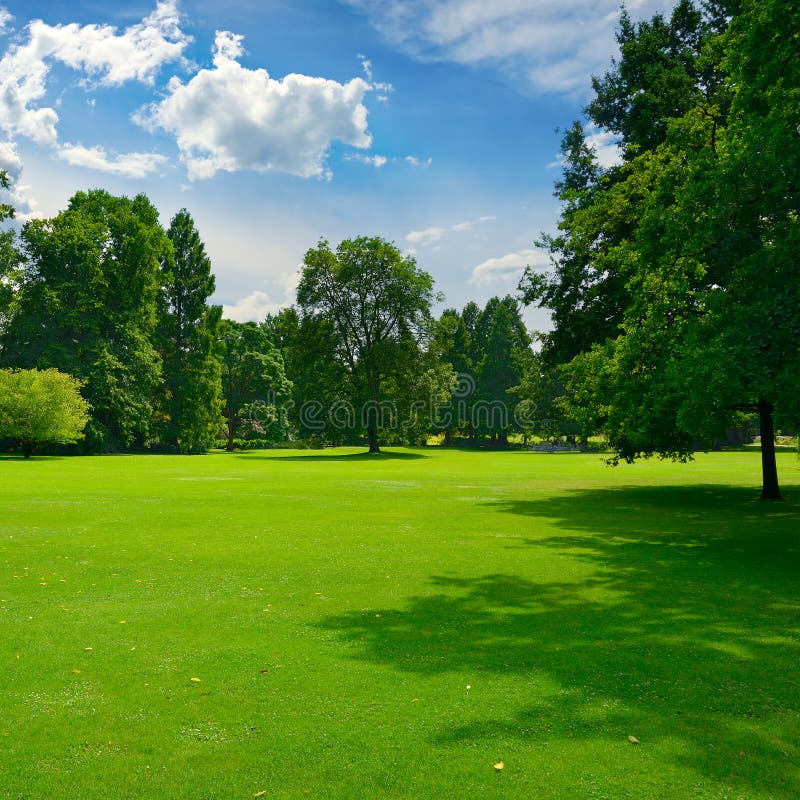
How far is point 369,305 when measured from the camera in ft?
230

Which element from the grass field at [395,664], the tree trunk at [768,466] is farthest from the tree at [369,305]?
the grass field at [395,664]

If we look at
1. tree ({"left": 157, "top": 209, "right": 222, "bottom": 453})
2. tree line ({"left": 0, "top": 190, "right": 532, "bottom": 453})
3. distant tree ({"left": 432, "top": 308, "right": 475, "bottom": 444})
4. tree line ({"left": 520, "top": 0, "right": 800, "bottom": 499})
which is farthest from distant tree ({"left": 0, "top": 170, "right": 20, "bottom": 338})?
distant tree ({"left": 432, "top": 308, "right": 475, "bottom": 444})

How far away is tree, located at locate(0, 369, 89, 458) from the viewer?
A: 171ft

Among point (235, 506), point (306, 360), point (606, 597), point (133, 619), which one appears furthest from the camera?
point (306, 360)

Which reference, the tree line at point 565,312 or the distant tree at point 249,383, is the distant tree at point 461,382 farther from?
the distant tree at point 249,383

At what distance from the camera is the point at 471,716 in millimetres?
5793

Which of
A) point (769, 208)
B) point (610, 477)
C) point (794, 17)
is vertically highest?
point (794, 17)

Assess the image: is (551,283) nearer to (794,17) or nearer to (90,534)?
(794,17)

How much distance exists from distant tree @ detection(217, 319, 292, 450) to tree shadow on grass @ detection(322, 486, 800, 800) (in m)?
72.3

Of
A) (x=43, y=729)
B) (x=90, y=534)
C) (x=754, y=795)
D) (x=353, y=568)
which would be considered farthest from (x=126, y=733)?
(x=90, y=534)

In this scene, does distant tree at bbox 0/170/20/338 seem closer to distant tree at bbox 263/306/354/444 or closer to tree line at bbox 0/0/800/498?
tree line at bbox 0/0/800/498

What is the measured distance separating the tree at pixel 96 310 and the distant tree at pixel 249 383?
41.9ft

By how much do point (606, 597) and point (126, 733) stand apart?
7381 mm

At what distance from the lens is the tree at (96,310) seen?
63.4 metres
